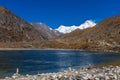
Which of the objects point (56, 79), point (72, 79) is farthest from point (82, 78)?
point (56, 79)

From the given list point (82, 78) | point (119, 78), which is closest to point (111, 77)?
point (119, 78)

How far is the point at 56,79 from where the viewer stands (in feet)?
86.1

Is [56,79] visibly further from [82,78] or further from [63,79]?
[82,78]

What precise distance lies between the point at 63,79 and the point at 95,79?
3.16 metres

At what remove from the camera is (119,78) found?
25.6m

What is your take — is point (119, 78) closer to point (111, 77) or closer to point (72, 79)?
point (111, 77)

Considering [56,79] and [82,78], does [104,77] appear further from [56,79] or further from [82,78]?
[56,79]

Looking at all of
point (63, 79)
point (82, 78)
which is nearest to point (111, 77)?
point (82, 78)

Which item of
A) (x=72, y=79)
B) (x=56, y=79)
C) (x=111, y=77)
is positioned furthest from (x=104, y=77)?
(x=56, y=79)

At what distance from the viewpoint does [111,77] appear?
25.9m

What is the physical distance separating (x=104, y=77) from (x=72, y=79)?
10.1 feet

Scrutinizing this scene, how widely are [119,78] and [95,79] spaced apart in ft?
8.52

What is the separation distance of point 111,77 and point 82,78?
3083mm

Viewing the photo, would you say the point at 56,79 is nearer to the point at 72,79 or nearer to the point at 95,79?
the point at 72,79
